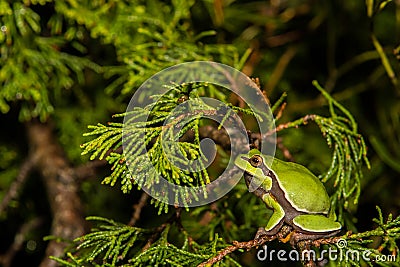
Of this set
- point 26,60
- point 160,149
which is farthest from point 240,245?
point 26,60

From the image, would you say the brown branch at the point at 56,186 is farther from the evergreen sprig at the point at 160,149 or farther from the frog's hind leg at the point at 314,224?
the frog's hind leg at the point at 314,224

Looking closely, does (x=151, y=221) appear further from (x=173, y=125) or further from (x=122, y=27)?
(x=173, y=125)

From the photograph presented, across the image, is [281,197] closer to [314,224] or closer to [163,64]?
[314,224]

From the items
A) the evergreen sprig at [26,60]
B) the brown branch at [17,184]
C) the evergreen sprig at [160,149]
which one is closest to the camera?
the evergreen sprig at [160,149]

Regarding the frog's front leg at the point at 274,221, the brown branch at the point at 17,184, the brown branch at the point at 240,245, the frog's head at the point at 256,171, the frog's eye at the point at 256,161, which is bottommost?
the brown branch at the point at 17,184

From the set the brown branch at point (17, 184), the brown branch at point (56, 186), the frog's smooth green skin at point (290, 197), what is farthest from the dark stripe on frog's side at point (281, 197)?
the brown branch at point (17, 184)

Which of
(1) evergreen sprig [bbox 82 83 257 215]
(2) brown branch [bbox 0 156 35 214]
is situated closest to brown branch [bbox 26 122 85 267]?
(2) brown branch [bbox 0 156 35 214]

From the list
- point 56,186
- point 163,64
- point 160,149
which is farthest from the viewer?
point 56,186
